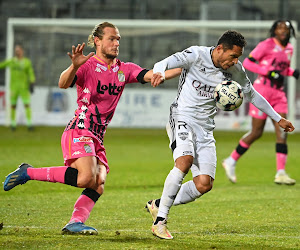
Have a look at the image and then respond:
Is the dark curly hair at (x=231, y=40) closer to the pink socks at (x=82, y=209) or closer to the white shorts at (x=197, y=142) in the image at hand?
the white shorts at (x=197, y=142)

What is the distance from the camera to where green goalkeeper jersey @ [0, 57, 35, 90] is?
2084 cm

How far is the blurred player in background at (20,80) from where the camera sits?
67.6 ft

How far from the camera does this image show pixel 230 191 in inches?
365

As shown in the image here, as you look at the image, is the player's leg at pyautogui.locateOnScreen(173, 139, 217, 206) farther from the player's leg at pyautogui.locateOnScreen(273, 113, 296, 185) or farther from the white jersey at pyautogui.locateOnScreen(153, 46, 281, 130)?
the player's leg at pyautogui.locateOnScreen(273, 113, 296, 185)

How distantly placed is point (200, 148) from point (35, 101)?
16542mm

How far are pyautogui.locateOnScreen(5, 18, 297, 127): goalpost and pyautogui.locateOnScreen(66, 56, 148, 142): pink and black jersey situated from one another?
1568 cm

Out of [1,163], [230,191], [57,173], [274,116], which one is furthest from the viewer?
[1,163]

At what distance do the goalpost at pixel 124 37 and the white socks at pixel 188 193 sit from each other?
51.1 feet

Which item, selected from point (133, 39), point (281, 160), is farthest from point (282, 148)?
point (133, 39)

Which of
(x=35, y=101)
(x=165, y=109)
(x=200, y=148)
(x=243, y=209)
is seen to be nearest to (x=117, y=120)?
(x=165, y=109)

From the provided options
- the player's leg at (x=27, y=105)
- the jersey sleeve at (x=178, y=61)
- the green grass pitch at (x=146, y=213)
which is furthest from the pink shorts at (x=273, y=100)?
the player's leg at (x=27, y=105)

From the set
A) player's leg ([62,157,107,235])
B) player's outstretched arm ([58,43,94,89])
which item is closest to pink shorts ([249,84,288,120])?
player's leg ([62,157,107,235])

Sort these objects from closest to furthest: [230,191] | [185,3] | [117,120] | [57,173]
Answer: [57,173]
[230,191]
[117,120]
[185,3]

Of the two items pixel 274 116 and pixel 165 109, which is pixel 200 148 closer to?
pixel 274 116
